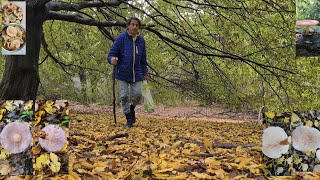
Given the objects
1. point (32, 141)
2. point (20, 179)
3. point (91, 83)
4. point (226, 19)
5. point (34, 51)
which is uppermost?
point (226, 19)

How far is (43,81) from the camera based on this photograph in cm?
185

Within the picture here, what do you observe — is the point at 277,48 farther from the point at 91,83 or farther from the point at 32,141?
the point at 32,141

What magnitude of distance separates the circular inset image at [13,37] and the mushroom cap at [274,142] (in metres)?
0.94

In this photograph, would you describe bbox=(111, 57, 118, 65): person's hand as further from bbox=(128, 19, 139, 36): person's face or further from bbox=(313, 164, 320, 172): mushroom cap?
bbox=(313, 164, 320, 172): mushroom cap

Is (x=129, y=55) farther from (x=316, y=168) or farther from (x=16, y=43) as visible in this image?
(x=316, y=168)

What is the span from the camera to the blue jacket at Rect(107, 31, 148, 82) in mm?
1686

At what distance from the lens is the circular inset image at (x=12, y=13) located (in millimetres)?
1384

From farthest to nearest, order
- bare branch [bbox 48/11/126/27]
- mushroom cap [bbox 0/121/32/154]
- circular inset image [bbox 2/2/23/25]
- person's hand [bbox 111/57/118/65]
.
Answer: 1. bare branch [bbox 48/11/126/27]
2. person's hand [bbox 111/57/118/65]
3. circular inset image [bbox 2/2/23/25]
4. mushroom cap [bbox 0/121/32/154]

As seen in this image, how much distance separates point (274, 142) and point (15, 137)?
896 mm

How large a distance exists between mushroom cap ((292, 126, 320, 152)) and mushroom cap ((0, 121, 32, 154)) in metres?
0.93

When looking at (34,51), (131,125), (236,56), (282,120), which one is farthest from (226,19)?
(34,51)

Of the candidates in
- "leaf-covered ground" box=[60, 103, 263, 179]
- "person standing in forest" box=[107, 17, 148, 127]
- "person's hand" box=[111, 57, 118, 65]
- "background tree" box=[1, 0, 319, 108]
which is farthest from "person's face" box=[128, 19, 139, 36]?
"leaf-covered ground" box=[60, 103, 263, 179]

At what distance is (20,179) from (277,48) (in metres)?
1.37

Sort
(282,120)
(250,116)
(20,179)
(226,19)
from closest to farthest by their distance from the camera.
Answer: (20,179) → (282,120) → (250,116) → (226,19)
